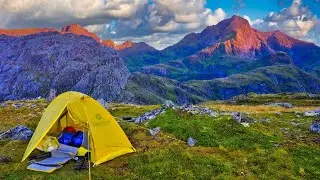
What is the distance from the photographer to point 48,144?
23.0 metres

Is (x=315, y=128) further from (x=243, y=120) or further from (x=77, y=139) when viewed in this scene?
(x=77, y=139)

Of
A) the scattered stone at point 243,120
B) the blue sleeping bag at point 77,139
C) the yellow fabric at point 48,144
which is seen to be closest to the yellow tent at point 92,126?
the blue sleeping bag at point 77,139

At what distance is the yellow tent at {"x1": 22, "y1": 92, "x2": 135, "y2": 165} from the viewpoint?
68.7 feet

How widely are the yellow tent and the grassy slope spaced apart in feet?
2.66

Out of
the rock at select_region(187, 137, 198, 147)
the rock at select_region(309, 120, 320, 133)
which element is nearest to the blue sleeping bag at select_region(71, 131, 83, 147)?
the rock at select_region(187, 137, 198, 147)

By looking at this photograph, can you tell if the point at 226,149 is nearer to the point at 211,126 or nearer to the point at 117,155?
the point at 211,126

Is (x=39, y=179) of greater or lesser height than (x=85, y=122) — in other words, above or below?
below

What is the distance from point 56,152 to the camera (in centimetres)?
2217

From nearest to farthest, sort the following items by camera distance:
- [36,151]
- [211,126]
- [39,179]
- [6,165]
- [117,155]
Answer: [39,179], [6,165], [117,155], [36,151], [211,126]

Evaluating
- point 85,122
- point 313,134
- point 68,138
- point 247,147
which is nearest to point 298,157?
point 247,147

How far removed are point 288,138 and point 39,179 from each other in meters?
17.0

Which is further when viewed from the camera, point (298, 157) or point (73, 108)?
point (73, 108)

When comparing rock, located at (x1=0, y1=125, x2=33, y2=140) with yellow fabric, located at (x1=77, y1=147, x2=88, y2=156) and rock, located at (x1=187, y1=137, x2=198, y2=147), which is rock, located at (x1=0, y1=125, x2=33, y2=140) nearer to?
yellow fabric, located at (x1=77, y1=147, x2=88, y2=156)

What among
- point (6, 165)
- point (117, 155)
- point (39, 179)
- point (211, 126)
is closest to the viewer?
point (39, 179)
